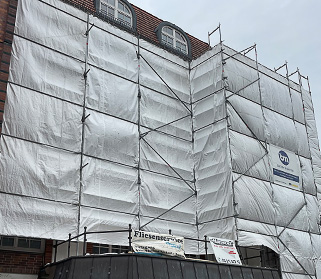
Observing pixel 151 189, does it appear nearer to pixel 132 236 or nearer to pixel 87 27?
pixel 132 236

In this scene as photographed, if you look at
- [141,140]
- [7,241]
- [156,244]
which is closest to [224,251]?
[156,244]

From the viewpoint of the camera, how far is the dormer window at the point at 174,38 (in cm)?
2198

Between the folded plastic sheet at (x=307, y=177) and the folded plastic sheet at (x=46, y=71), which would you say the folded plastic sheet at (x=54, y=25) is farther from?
the folded plastic sheet at (x=307, y=177)

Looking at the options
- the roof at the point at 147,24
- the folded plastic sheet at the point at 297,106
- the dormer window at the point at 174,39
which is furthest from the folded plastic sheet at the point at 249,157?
the dormer window at the point at 174,39

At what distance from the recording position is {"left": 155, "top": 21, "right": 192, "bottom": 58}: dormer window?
22.0m

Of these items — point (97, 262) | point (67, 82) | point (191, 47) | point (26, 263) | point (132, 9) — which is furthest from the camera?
point (191, 47)

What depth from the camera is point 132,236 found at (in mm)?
12227

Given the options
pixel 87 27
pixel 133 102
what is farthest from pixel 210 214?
pixel 87 27

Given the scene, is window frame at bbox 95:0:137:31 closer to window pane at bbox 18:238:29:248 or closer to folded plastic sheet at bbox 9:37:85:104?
folded plastic sheet at bbox 9:37:85:104

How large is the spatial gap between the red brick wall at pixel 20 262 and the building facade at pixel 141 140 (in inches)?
1.8

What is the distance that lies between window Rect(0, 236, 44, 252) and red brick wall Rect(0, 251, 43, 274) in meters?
0.22

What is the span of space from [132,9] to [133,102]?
566 centimetres

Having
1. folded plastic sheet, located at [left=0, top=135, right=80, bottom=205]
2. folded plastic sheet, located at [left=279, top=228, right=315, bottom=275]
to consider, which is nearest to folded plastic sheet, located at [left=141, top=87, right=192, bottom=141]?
folded plastic sheet, located at [left=0, top=135, right=80, bottom=205]

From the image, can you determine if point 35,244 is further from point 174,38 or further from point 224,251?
point 174,38
